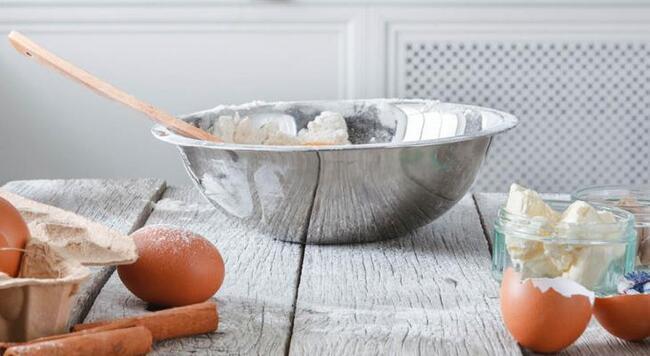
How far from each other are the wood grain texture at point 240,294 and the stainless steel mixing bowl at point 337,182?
0.13ft

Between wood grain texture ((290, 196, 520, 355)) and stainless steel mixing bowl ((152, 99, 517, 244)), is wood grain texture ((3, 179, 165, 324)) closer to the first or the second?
stainless steel mixing bowl ((152, 99, 517, 244))

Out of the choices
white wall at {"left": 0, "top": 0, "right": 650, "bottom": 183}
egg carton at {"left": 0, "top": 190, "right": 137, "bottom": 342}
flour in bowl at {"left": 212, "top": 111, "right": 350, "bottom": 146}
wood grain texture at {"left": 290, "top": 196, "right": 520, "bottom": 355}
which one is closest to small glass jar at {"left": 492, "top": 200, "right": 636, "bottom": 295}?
wood grain texture at {"left": 290, "top": 196, "right": 520, "bottom": 355}

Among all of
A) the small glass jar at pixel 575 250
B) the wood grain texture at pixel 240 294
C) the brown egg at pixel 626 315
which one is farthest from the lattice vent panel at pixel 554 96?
the brown egg at pixel 626 315

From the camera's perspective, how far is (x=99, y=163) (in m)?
2.72

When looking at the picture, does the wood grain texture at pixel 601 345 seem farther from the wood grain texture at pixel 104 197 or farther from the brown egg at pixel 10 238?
the wood grain texture at pixel 104 197

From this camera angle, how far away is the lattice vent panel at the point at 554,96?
2650mm

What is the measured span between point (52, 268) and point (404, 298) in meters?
0.35

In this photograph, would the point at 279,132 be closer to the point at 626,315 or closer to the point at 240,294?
the point at 240,294

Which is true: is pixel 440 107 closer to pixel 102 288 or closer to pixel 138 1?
pixel 102 288

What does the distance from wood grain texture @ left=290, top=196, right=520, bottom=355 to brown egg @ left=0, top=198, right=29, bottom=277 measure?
24 cm

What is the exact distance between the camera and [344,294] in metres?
1.13

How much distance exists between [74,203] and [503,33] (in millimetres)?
1364

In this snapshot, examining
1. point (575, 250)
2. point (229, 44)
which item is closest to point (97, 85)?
point (575, 250)

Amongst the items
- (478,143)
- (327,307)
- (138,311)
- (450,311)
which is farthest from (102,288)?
(478,143)
